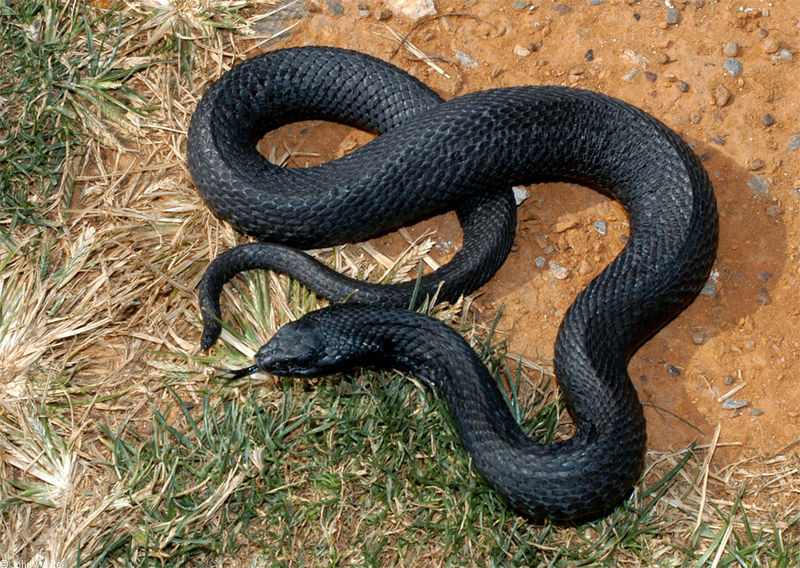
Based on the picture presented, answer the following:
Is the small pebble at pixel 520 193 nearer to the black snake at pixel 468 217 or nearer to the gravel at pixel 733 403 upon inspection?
the black snake at pixel 468 217

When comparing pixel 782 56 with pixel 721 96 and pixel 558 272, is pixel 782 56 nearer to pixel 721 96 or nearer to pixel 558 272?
pixel 721 96

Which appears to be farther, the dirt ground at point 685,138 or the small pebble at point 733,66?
the small pebble at point 733,66

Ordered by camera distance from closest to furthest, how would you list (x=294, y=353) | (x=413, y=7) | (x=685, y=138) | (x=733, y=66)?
(x=294, y=353), (x=685, y=138), (x=733, y=66), (x=413, y=7)

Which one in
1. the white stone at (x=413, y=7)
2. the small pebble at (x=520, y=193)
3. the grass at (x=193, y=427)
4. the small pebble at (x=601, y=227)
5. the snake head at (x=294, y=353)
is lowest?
the grass at (x=193, y=427)

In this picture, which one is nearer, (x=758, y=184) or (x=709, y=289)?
(x=709, y=289)

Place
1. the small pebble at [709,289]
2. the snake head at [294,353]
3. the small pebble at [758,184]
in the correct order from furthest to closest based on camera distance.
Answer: the small pebble at [758,184] → the small pebble at [709,289] → the snake head at [294,353]

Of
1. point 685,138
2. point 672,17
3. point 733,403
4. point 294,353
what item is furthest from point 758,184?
point 294,353

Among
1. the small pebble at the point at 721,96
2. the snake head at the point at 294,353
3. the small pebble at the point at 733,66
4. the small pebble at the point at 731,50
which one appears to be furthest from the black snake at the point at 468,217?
the small pebble at the point at 731,50
